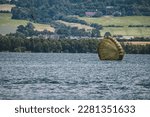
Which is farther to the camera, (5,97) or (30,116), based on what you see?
(5,97)

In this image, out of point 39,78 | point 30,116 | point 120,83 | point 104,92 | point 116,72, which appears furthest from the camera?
point 116,72

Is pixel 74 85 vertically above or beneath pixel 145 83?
above

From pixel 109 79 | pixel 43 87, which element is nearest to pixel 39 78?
pixel 109 79

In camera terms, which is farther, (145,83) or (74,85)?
(145,83)

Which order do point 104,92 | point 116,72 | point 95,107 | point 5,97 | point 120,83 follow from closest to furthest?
point 95,107
point 5,97
point 104,92
point 120,83
point 116,72

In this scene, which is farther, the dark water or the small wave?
the small wave

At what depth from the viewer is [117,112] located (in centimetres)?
5300

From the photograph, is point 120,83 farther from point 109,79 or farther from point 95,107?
point 95,107

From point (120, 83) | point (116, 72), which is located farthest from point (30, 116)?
point (116, 72)

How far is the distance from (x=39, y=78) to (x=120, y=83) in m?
11.7

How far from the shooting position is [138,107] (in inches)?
2185

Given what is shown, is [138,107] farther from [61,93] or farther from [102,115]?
[61,93]

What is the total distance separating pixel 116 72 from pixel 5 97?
4371 cm

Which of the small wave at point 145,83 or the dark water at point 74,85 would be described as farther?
the small wave at point 145,83
